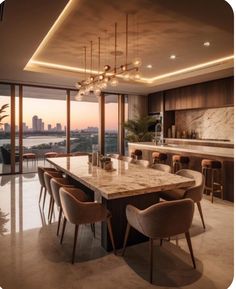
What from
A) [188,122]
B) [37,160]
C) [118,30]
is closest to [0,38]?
[118,30]

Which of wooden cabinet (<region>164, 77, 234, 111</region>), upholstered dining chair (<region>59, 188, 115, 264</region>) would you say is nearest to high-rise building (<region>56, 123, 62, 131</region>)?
wooden cabinet (<region>164, 77, 234, 111</region>)

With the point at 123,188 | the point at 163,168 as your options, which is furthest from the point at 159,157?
the point at 123,188

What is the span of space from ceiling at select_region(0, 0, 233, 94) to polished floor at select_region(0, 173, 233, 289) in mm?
2767

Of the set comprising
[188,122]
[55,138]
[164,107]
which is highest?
[164,107]

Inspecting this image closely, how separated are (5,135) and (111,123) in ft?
11.9

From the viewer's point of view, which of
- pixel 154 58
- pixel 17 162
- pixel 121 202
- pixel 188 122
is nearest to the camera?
pixel 121 202

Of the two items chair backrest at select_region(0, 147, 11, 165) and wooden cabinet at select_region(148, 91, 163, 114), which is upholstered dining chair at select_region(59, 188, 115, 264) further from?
wooden cabinet at select_region(148, 91, 163, 114)

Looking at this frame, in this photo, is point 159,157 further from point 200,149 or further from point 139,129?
point 139,129

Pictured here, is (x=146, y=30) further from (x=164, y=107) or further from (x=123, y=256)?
(x=164, y=107)

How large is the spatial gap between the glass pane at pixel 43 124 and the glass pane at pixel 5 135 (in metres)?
0.51

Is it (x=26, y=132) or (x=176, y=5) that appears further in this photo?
(x=26, y=132)

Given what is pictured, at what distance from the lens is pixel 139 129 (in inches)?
327

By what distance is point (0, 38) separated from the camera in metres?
3.59

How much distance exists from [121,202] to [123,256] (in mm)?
587
